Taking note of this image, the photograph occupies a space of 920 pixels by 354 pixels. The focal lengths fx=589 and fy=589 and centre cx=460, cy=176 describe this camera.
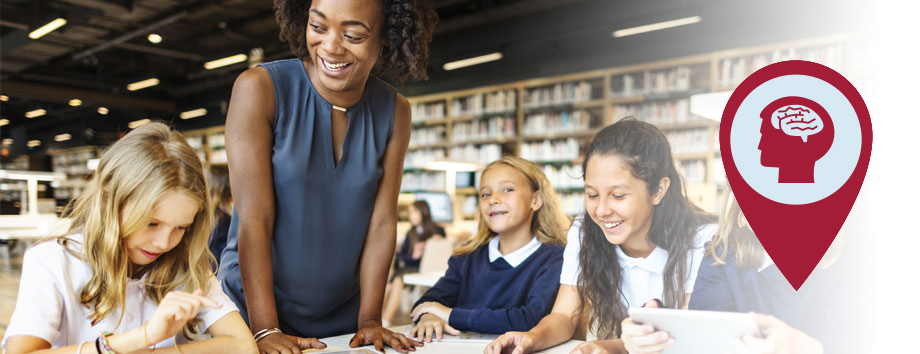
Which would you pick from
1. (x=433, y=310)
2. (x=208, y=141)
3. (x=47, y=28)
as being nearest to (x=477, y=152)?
(x=47, y=28)

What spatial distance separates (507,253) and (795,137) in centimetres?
85

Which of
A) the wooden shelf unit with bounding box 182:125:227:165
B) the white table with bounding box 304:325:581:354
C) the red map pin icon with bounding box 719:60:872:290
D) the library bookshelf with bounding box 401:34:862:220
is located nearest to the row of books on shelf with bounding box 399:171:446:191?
the library bookshelf with bounding box 401:34:862:220

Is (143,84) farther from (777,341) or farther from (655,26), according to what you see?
(777,341)

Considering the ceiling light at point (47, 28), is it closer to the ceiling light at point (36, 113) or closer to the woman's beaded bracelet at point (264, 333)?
the ceiling light at point (36, 113)

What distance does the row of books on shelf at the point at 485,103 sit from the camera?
6.59 meters

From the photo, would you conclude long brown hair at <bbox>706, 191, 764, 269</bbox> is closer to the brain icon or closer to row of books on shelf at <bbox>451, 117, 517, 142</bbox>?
the brain icon

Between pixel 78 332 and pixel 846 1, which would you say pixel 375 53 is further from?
pixel 846 1

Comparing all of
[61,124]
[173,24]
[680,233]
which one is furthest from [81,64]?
[680,233]

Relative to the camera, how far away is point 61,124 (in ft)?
17.2

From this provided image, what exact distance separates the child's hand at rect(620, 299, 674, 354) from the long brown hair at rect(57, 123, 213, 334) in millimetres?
783

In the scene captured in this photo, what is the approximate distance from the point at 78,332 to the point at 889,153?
4.22 ft

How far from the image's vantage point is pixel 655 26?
5.37m

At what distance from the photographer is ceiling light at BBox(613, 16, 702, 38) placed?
510cm

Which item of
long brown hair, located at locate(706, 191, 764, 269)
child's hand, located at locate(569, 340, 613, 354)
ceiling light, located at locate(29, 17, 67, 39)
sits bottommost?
child's hand, located at locate(569, 340, 613, 354)
